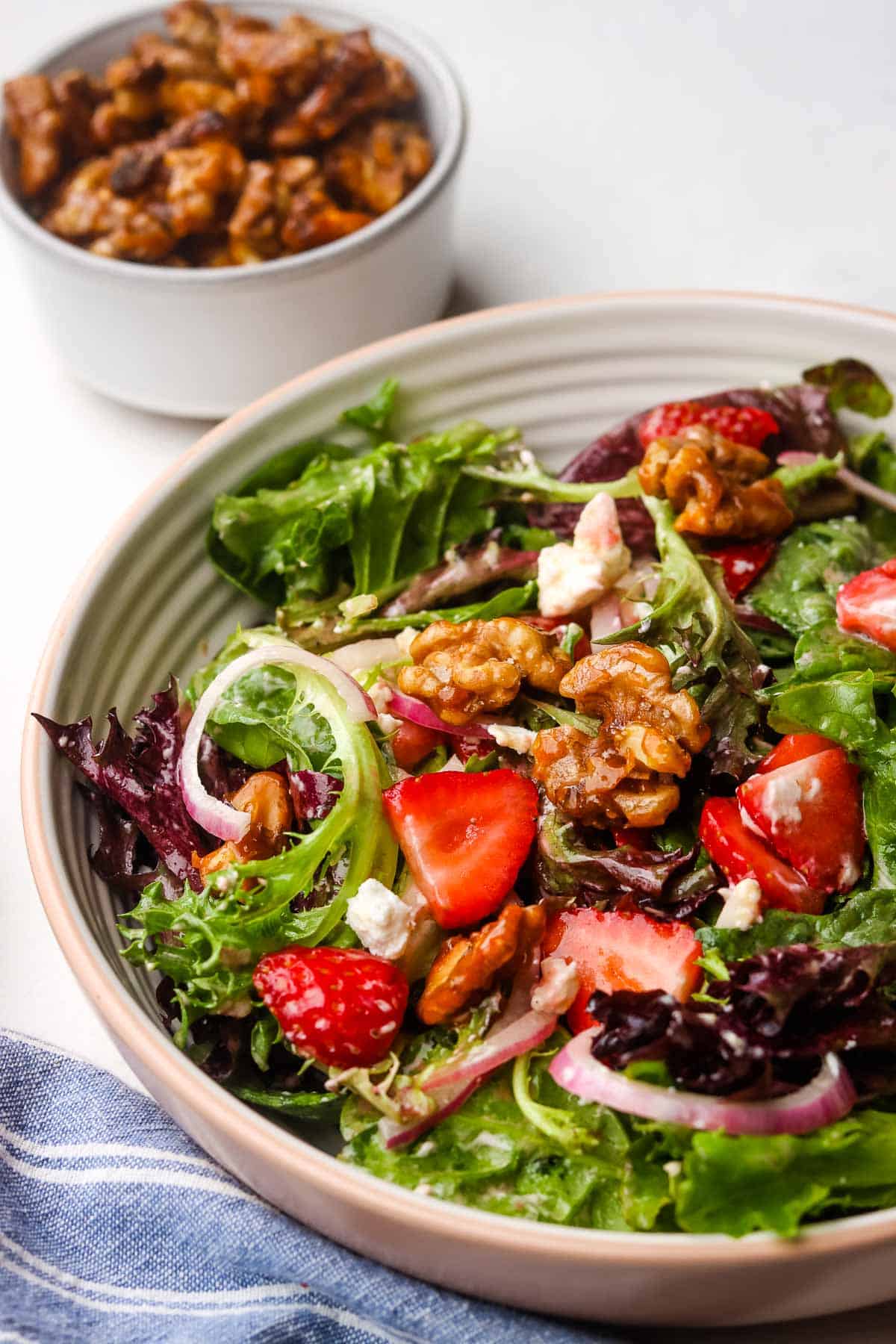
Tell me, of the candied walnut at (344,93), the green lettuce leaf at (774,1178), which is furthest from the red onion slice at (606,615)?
the candied walnut at (344,93)

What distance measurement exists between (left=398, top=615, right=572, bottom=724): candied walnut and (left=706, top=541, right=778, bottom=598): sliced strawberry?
435 mm

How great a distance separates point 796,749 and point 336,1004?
0.91 m

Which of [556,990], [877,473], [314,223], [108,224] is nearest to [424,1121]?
[556,990]

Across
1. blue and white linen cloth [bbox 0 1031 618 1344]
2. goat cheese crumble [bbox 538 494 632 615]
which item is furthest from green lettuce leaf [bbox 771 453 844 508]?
blue and white linen cloth [bbox 0 1031 618 1344]

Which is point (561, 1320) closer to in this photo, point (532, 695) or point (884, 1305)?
point (884, 1305)

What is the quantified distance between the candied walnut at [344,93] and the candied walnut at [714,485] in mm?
1405

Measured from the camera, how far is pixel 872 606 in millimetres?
2533

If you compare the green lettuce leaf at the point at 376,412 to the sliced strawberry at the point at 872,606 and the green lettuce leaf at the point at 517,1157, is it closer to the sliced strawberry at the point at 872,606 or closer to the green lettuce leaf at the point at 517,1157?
the sliced strawberry at the point at 872,606

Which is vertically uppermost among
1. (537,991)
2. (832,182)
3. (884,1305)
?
(832,182)

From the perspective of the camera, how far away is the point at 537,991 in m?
2.15

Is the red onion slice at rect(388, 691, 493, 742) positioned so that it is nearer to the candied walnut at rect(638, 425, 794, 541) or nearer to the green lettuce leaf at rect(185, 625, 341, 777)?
the green lettuce leaf at rect(185, 625, 341, 777)

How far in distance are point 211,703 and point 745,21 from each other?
3.48 m

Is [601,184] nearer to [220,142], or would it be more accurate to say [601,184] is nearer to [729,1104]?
[220,142]

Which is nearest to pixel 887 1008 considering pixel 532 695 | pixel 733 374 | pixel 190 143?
pixel 532 695
